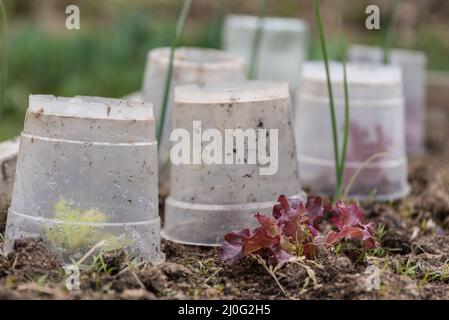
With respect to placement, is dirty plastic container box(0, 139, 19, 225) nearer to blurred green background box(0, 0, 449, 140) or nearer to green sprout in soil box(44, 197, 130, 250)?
green sprout in soil box(44, 197, 130, 250)

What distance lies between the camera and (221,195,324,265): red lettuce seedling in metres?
2.01

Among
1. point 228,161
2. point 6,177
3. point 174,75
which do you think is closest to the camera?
point 228,161

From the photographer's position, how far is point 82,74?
4.64 meters

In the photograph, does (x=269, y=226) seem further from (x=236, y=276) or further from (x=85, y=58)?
(x=85, y=58)

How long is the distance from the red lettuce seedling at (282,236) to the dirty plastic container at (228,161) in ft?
0.73

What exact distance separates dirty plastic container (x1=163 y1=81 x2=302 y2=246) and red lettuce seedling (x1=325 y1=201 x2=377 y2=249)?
260 millimetres

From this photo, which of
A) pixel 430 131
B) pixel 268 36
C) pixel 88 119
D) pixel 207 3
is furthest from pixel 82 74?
pixel 207 3

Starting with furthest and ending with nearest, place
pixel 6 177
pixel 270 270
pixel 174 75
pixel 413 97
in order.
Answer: pixel 413 97 < pixel 174 75 < pixel 6 177 < pixel 270 270

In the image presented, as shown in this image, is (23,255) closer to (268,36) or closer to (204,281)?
(204,281)

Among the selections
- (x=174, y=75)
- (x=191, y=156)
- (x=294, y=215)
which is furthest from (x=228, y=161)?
(x=174, y=75)

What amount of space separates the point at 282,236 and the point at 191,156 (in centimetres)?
41

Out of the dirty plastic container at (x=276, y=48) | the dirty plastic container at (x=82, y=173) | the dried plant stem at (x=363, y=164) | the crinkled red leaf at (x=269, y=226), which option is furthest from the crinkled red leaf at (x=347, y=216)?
the dirty plastic container at (x=276, y=48)

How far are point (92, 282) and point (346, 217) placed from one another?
645 mm

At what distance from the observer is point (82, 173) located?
2.02m
